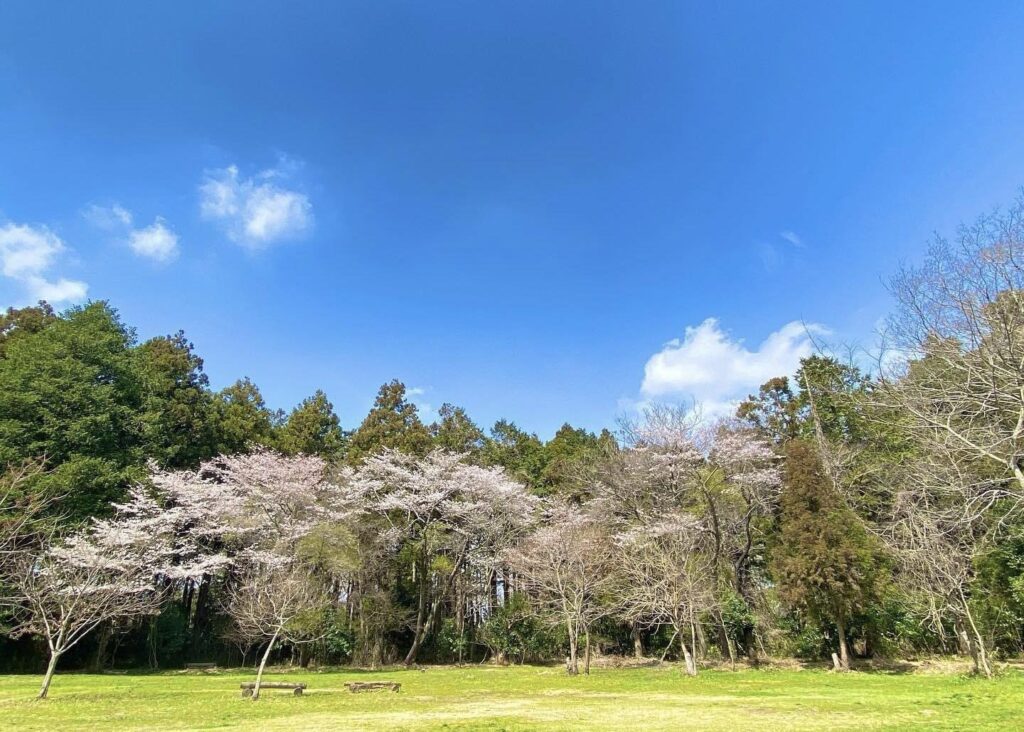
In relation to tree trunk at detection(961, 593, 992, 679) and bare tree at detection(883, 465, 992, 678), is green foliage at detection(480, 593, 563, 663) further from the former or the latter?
tree trunk at detection(961, 593, 992, 679)

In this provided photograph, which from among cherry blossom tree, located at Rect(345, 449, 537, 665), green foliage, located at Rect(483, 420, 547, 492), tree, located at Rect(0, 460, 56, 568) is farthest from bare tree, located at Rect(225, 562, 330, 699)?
green foliage, located at Rect(483, 420, 547, 492)

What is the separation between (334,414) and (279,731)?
26708 mm

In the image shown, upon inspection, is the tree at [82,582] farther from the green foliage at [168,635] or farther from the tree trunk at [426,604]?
the tree trunk at [426,604]

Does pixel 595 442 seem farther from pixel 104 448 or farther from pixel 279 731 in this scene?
pixel 279 731

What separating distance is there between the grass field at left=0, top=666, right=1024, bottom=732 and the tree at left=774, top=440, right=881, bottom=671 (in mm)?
→ 3480

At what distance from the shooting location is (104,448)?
74.7 feet

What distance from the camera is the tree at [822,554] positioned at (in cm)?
1773

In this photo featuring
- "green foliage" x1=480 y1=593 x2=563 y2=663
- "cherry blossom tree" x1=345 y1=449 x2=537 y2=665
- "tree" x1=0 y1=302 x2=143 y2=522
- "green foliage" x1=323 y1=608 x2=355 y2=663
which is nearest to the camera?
"tree" x1=0 y1=302 x2=143 y2=522

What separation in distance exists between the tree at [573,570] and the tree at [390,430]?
27.5ft

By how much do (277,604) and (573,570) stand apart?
357 inches

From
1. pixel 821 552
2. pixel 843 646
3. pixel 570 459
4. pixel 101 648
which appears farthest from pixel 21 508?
pixel 843 646

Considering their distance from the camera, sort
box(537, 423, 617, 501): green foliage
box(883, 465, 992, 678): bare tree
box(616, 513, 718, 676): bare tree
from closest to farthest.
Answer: box(883, 465, 992, 678): bare tree
box(616, 513, 718, 676): bare tree
box(537, 423, 617, 501): green foliage

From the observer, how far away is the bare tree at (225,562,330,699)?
12.3 m

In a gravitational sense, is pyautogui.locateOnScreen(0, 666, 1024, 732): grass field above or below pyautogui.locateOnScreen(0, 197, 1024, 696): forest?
below
